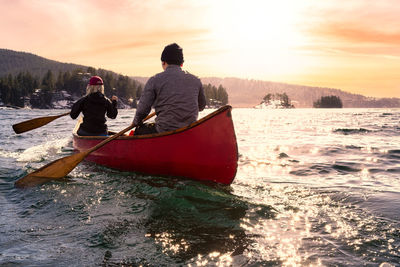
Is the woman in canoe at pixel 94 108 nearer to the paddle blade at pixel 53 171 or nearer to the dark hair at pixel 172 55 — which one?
the paddle blade at pixel 53 171

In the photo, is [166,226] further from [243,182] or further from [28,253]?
[243,182]

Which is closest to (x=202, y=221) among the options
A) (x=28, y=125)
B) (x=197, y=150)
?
(x=197, y=150)

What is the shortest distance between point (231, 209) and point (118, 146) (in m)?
3.20

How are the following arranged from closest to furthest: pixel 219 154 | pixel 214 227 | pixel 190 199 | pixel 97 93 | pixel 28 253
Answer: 1. pixel 28 253
2. pixel 214 227
3. pixel 190 199
4. pixel 219 154
5. pixel 97 93

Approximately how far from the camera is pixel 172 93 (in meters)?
5.84

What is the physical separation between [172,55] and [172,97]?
29.6 inches

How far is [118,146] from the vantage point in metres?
6.89

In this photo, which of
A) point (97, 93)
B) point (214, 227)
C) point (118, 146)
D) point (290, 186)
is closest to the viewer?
point (214, 227)

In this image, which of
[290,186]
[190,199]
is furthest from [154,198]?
[290,186]

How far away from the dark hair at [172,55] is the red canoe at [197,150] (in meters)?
1.34

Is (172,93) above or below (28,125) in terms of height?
above

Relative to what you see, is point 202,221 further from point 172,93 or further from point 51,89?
point 51,89

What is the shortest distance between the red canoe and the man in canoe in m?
0.45

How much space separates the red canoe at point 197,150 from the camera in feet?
17.4
